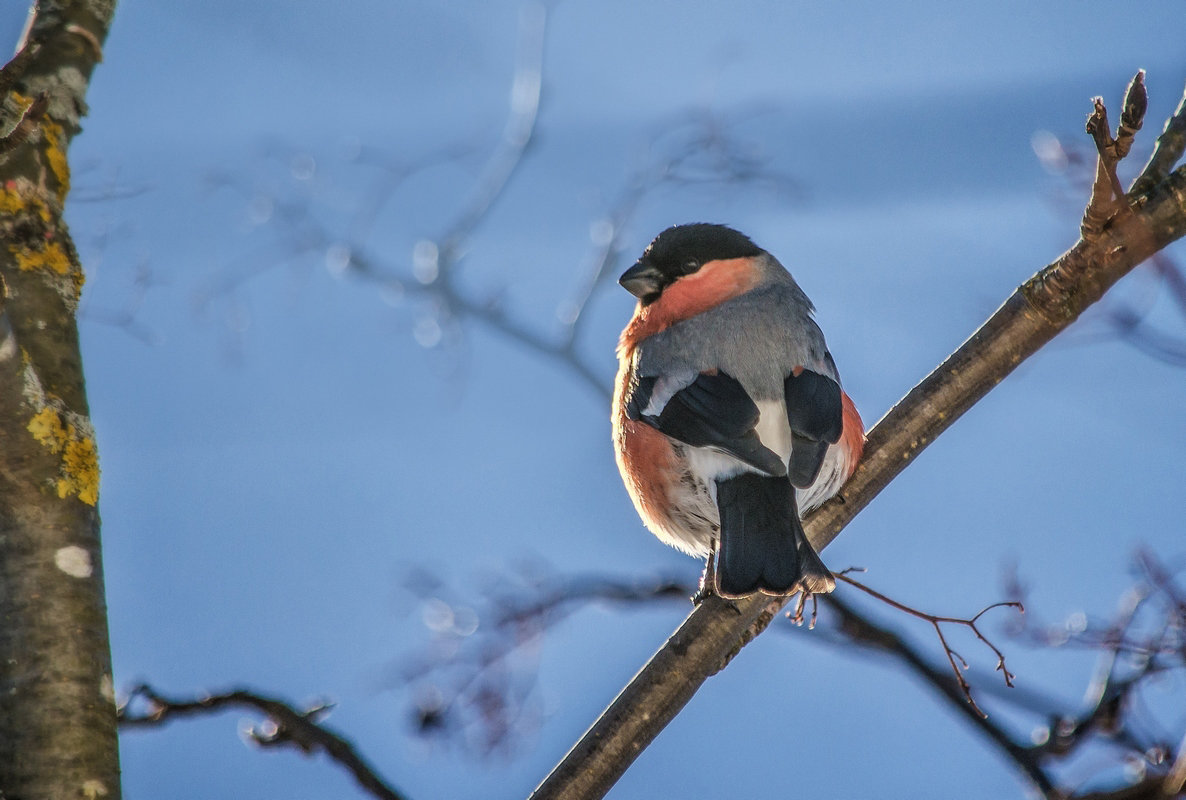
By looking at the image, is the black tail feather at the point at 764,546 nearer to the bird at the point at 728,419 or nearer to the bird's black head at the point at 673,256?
the bird at the point at 728,419

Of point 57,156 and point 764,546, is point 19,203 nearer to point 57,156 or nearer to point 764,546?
point 57,156

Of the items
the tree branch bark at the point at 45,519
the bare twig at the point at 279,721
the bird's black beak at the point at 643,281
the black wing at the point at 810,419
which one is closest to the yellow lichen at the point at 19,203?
the tree branch bark at the point at 45,519

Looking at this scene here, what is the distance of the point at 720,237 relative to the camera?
10.3 ft

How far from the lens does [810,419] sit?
229cm

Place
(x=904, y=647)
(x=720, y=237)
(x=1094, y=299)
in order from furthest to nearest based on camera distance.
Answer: (x=720, y=237) → (x=904, y=647) → (x=1094, y=299)

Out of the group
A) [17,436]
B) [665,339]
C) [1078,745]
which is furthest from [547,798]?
[665,339]

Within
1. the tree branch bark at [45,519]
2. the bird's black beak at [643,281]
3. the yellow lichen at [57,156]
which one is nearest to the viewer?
the tree branch bark at [45,519]

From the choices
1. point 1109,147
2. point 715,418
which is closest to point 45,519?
point 715,418

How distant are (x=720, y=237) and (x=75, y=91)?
5.74 feet

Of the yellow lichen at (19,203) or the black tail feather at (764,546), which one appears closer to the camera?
the yellow lichen at (19,203)

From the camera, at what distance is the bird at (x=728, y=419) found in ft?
6.84

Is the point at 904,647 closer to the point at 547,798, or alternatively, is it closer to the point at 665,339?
the point at 665,339

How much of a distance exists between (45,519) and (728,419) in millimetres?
1327

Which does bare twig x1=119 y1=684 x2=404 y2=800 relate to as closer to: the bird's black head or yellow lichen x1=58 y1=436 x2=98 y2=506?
yellow lichen x1=58 y1=436 x2=98 y2=506
